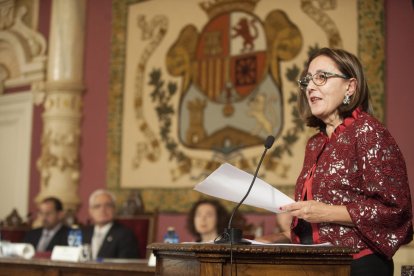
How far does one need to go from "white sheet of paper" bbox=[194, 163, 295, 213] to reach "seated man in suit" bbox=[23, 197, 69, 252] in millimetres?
4572

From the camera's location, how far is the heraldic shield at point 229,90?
6.49 m

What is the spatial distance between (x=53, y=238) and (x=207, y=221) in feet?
6.57

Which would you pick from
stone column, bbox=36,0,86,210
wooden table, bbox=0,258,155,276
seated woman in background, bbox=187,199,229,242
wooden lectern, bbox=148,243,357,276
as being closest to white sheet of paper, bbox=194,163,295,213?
wooden lectern, bbox=148,243,357,276

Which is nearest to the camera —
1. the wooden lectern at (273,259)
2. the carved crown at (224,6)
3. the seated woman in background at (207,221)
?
the wooden lectern at (273,259)

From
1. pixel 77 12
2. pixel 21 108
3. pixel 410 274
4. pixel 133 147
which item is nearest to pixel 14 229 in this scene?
pixel 133 147

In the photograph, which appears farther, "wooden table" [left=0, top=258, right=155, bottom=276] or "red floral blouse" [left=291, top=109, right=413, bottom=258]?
"wooden table" [left=0, top=258, right=155, bottom=276]

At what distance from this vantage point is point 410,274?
260 centimetres

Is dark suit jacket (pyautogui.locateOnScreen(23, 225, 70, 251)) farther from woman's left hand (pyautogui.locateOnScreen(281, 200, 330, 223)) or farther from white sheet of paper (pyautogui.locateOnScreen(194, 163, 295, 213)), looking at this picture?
woman's left hand (pyautogui.locateOnScreen(281, 200, 330, 223))

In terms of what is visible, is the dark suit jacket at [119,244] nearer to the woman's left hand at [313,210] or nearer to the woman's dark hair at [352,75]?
the woman's dark hair at [352,75]

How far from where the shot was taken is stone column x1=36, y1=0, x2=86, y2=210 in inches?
313

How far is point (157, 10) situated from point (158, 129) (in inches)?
51.8

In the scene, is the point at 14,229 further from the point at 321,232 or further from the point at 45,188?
the point at 321,232

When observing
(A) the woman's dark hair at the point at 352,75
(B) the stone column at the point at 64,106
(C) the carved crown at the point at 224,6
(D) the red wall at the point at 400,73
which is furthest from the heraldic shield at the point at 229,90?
(A) the woman's dark hair at the point at 352,75

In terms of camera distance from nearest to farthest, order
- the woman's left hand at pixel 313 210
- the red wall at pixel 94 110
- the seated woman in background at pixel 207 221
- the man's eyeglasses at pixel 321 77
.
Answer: the woman's left hand at pixel 313 210, the man's eyeglasses at pixel 321 77, the seated woman in background at pixel 207 221, the red wall at pixel 94 110
